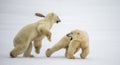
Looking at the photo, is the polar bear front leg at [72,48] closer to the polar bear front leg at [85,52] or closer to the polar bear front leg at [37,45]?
the polar bear front leg at [85,52]

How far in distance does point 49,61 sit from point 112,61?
32.2 inches

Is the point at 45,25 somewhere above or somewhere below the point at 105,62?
above

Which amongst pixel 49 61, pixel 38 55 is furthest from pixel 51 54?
pixel 49 61

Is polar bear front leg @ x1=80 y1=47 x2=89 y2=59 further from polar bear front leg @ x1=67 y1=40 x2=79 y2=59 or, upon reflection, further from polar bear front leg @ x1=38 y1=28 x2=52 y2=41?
polar bear front leg @ x1=38 y1=28 x2=52 y2=41

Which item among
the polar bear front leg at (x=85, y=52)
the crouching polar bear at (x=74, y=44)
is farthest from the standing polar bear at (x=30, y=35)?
the polar bear front leg at (x=85, y=52)

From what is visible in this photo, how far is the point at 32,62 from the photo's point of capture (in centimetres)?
597

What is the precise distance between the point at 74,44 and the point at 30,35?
608mm

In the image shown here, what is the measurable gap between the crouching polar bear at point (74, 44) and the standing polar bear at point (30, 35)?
0.88 ft

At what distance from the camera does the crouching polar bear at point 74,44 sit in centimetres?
663

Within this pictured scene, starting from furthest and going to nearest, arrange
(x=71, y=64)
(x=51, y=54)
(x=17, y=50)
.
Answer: (x=51, y=54)
(x=17, y=50)
(x=71, y=64)

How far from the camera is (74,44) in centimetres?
663

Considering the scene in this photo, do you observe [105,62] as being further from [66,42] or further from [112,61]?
[66,42]

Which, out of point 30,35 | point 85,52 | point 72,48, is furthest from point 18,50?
point 85,52

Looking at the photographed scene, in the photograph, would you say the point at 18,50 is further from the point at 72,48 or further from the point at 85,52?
the point at 85,52
